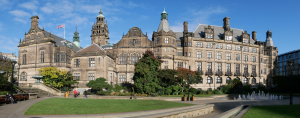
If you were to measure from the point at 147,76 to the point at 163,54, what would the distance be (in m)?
14.9

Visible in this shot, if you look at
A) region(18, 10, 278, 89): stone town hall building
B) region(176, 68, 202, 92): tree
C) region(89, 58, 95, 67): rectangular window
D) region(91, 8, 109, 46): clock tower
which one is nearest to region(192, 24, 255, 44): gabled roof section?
region(18, 10, 278, 89): stone town hall building

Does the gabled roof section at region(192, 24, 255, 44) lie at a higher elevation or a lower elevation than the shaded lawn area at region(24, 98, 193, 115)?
higher

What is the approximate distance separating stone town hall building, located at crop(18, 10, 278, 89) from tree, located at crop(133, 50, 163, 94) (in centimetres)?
1188

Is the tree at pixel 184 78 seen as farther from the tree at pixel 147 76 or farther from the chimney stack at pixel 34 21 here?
the chimney stack at pixel 34 21

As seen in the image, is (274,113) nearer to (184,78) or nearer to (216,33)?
(184,78)

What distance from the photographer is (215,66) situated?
6138 cm

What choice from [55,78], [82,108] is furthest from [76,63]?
[82,108]

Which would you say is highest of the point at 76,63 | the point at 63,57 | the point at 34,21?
the point at 34,21

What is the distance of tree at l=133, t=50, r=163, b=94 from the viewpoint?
39.6m

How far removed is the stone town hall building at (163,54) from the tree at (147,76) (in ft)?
39.0

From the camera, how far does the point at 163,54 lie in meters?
54.1

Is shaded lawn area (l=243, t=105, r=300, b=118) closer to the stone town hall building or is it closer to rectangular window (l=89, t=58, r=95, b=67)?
the stone town hall building

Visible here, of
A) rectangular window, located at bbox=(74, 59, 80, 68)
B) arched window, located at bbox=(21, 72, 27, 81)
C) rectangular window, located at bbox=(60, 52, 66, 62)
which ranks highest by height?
rectangular window, located at bbox=(60, 52, 66, 62)

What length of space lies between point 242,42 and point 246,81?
39.0ft
